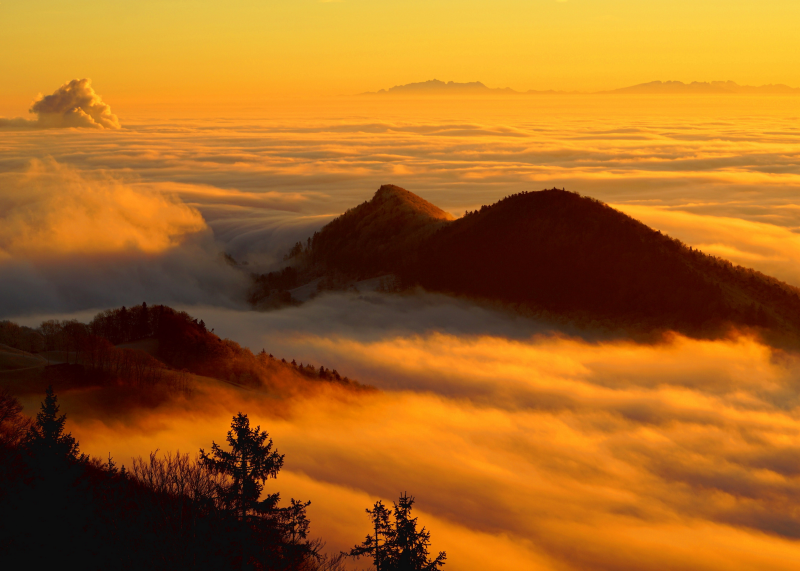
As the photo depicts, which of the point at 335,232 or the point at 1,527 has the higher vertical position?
the point at 335,232

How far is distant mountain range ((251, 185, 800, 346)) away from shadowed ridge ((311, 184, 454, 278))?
58 centimetres

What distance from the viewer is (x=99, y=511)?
30172 mm

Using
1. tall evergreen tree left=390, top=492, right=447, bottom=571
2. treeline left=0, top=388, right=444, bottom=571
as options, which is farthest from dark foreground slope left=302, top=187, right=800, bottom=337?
treeline left=0, top=388, right=444, bottom=571

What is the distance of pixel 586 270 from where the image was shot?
375 feet

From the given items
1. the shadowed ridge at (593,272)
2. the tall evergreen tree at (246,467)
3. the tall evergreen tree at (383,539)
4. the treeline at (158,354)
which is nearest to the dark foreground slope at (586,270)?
the shadowed ridge at (593,272)

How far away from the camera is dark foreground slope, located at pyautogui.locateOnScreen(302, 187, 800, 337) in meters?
103

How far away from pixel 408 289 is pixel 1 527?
335 ft

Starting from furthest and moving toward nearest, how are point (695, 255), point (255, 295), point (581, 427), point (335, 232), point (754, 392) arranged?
point (335, 232)
point (255, 295)
point (695, 255)
point (754, 392)
point (581, 427)

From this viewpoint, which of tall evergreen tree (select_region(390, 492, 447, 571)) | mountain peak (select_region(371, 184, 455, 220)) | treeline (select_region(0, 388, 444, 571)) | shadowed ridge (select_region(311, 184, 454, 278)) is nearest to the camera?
treeline (select_region(0, 388, 444, 571))

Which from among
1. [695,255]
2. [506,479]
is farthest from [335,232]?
[506,479]

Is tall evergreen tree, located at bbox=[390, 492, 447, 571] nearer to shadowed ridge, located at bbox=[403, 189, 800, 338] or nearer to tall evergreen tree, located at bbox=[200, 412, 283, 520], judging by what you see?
tall evergreen tree, located at bbox=[200, 412, 283, 520]

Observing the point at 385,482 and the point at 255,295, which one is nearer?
the point at 385,482

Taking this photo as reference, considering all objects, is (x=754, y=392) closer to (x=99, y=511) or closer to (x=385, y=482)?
(x=385, y=482)

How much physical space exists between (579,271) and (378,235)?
182 feet
